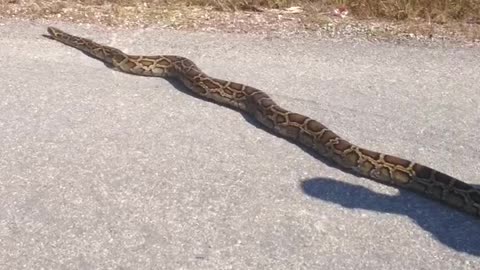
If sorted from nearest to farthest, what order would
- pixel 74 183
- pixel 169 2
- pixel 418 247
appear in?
pixel 418 247, pixel 74 183, pixel 169 2

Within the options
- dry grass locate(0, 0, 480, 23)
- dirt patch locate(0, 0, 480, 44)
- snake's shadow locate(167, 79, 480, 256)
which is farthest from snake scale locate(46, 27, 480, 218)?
dry grass locate(0, 0, 480, 23)

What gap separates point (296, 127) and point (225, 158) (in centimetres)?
72

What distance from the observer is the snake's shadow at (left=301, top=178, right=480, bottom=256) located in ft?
16.7

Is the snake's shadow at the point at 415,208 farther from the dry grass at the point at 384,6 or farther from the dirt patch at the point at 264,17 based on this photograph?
the dry grass at the point at 384,6

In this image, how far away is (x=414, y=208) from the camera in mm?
5500

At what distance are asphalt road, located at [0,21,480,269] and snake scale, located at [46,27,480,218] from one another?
10cm

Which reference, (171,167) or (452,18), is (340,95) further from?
(452,18)

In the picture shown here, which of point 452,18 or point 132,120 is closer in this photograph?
point 132,120

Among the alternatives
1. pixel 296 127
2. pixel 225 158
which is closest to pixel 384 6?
pixel 296 127

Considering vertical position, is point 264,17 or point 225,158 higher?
point 225,158

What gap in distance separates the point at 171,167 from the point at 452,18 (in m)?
4.77

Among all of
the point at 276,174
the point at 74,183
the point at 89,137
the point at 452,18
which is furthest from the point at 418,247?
the point at 452,18

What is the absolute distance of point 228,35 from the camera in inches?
359

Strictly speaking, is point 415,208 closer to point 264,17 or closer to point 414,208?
point 414,208
